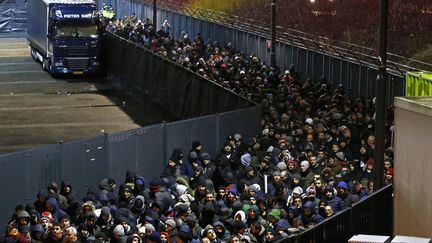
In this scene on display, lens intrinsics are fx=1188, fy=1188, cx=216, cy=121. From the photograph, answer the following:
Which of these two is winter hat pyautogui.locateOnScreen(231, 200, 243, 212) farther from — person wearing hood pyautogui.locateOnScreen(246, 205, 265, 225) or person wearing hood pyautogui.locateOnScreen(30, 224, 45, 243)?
person wearing hood pyautogui.locateOnScreen(30, 224, 45, 243)

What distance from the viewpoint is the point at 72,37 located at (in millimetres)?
51125

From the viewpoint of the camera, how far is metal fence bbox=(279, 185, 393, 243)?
13145 millimetres

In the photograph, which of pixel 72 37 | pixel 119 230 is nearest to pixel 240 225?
pixel 119 230

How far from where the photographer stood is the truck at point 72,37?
50.8 m

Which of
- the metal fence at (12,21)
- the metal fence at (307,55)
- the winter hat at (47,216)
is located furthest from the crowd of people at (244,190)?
the metal fence at (12,21)

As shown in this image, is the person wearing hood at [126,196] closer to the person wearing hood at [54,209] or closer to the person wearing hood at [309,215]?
the person wearing hood at [54,209]

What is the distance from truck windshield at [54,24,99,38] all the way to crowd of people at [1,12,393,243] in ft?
74.7

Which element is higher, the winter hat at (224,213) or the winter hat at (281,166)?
the winter hat at (224,213)

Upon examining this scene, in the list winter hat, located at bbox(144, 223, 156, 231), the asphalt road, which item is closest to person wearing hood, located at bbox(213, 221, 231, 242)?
winter hat, located at bbox(144, 223, 156, 231)

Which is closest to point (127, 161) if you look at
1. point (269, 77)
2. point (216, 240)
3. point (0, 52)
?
point (216, 240)

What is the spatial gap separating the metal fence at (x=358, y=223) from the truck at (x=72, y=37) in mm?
35528

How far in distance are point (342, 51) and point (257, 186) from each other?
1976 centimetres

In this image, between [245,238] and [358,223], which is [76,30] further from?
[358,223]

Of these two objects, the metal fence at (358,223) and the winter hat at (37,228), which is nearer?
the metal fence at (358,223)
